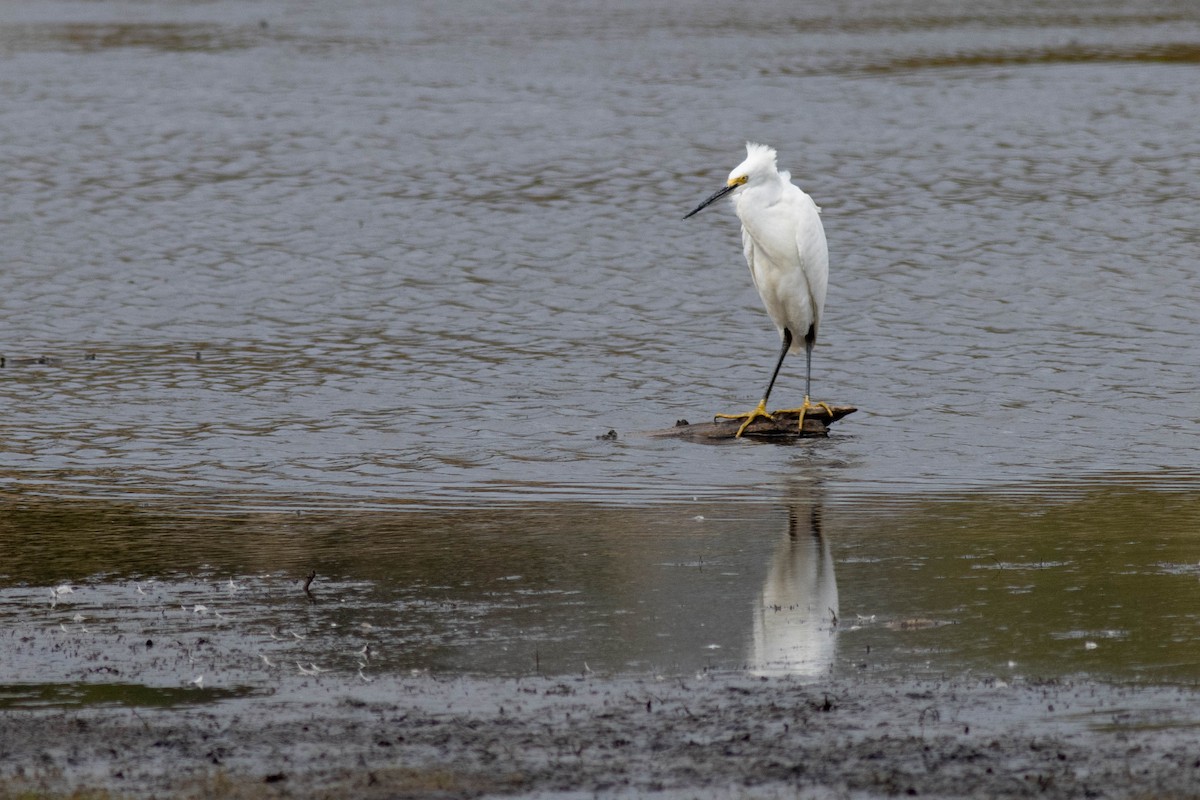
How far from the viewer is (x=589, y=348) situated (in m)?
15.1

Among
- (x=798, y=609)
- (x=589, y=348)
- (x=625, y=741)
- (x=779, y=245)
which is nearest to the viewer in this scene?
(x=625, y=741)

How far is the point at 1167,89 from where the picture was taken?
2503 cm

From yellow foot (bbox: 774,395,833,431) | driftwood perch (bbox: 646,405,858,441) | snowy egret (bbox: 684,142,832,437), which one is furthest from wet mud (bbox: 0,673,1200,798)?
snowy egret (bbox: 684,142,832,437)

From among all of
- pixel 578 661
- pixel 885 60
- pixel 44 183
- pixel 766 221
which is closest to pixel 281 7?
pixel 885 60

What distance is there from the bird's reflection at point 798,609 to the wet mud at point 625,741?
0.30 meters

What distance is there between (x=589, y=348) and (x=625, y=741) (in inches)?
374

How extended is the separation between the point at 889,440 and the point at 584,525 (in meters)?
3.24

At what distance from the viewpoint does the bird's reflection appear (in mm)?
6805

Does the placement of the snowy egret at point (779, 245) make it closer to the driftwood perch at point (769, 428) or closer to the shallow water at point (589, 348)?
the driftwood perch at point (769, 428)

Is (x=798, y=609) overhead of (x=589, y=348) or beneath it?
overhead

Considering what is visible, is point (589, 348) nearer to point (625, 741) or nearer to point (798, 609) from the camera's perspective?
point (798, 609)

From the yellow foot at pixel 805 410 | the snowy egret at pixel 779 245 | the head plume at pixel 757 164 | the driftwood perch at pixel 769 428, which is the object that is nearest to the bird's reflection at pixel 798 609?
the driftwood perch at pixel 769 428

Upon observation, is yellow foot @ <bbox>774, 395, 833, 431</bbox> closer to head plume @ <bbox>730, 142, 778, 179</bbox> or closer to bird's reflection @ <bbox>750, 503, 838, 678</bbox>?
head plume @ <bbox>730, 142, 778, 179</bbox>

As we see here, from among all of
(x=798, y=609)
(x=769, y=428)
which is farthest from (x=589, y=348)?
(x=798, y=609)
